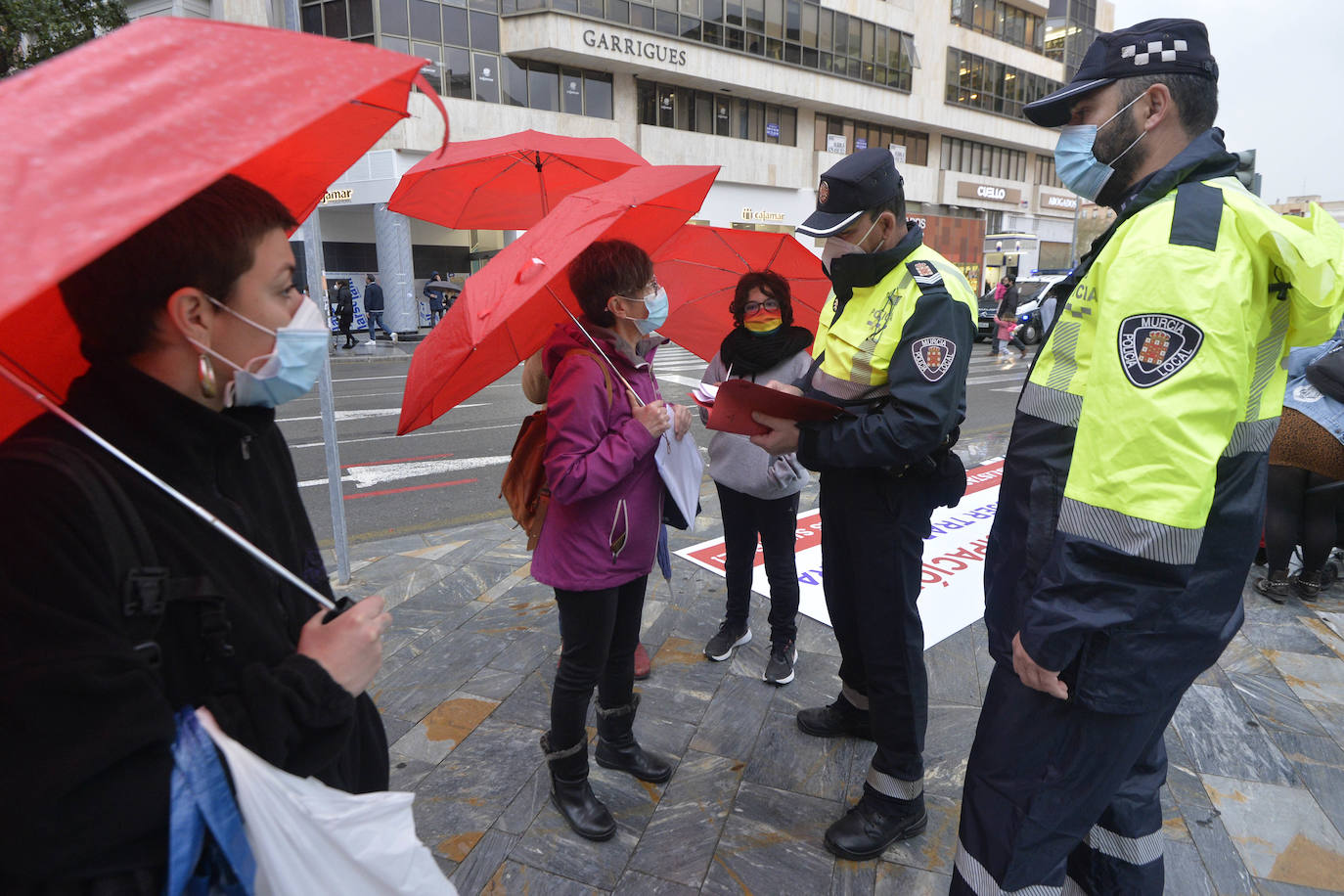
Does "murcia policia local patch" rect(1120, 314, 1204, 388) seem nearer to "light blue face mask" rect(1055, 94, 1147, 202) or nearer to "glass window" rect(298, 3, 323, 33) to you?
"light blue face mask" rect(1055, 94, 1147, 202)

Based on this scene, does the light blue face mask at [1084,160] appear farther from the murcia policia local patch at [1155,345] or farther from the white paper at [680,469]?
the white paper at [680,469]

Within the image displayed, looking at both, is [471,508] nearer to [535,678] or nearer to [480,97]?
[535,678]

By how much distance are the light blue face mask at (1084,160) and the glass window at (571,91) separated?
1041 inches

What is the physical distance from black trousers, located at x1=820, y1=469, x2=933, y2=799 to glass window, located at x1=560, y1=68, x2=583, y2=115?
26328mm

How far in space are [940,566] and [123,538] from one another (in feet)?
15.1

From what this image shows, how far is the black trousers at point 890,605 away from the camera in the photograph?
2434 millimetres

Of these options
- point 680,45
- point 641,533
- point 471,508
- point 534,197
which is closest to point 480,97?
point 680,45

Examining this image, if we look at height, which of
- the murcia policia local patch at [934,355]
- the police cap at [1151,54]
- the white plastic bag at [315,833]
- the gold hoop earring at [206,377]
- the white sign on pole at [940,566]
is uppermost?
the police cap at [1151,54]

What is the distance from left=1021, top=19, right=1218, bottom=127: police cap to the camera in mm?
1645

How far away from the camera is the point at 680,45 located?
26.7 metres

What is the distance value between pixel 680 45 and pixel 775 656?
28.0 meters

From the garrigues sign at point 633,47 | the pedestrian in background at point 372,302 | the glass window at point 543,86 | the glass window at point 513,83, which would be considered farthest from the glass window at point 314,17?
the garrigues sign at point 633,47

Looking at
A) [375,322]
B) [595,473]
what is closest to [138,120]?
[595,473]

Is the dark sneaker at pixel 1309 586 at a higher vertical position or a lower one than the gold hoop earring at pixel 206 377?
lower
